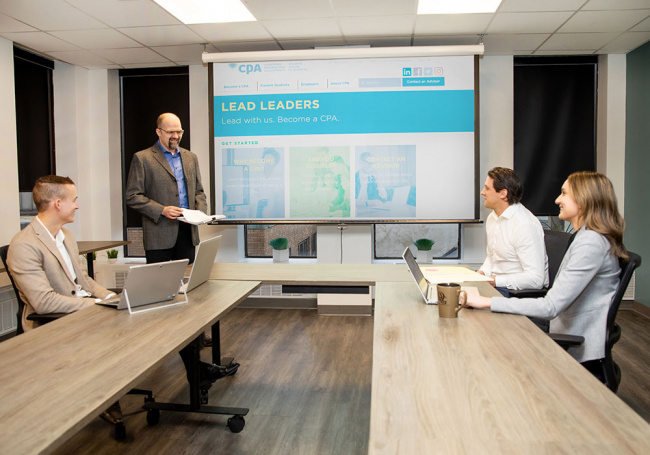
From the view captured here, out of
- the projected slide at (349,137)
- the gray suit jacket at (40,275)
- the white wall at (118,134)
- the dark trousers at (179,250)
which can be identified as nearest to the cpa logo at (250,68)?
the projected slide at (349,137)

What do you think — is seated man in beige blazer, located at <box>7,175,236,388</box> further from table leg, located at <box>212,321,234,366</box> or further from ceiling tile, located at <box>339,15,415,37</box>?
ceiling tile, located at <box>339,15,415,37</box>

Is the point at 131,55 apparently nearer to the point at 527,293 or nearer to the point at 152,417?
the point at 152,417

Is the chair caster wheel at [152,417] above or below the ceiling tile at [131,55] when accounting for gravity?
below

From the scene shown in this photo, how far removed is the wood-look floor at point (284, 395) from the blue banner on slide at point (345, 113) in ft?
6.14

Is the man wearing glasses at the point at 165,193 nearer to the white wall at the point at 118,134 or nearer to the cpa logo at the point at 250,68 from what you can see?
the cpa logo at the point at 250,68

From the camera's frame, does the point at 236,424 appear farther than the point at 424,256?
No

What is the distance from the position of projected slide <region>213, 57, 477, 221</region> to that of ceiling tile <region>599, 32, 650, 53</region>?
133cm

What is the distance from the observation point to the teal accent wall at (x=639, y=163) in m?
4.81

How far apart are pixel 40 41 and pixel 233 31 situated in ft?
5.67

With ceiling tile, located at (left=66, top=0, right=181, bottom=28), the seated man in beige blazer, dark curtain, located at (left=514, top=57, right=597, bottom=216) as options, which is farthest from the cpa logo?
the seated man in beige blazer

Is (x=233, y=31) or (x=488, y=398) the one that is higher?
(x=233, y=31)

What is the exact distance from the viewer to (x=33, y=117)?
5.08 m

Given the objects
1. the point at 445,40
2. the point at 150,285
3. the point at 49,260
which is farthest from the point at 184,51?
the point at 150,285

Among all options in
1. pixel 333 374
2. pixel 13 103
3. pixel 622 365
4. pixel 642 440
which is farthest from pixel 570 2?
pixel 13 103
